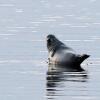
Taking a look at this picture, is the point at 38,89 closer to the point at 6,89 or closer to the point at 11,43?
the point at 6,89

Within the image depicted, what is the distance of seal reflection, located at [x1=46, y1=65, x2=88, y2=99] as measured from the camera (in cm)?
2453

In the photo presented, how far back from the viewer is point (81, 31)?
36.3 m

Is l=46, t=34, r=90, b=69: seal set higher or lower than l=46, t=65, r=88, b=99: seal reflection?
higher

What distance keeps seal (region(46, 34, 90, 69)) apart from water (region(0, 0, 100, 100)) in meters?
0.23

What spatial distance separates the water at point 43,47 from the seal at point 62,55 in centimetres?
23

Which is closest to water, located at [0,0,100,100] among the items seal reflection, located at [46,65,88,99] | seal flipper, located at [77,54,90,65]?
seal reflection, located at [46,65,88,99]

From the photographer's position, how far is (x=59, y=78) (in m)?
26.5

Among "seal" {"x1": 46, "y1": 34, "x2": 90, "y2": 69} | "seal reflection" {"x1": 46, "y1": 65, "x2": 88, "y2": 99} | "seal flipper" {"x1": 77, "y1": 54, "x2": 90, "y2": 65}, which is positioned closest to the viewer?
"seal reflection" {"x1": 46, "y1": 65, "x2": 88, "y2": 99}

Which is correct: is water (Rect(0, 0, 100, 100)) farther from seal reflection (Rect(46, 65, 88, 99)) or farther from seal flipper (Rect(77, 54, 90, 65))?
seal flipper (Rect(77, 54, 90, 65))

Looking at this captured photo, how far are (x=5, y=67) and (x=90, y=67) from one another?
2.17 m

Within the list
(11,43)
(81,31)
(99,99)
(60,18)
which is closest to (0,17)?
(60,18)

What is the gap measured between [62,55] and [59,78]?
313 cm

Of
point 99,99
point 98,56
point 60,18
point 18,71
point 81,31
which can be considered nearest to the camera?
point 99,99

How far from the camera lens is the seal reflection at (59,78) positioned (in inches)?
966
